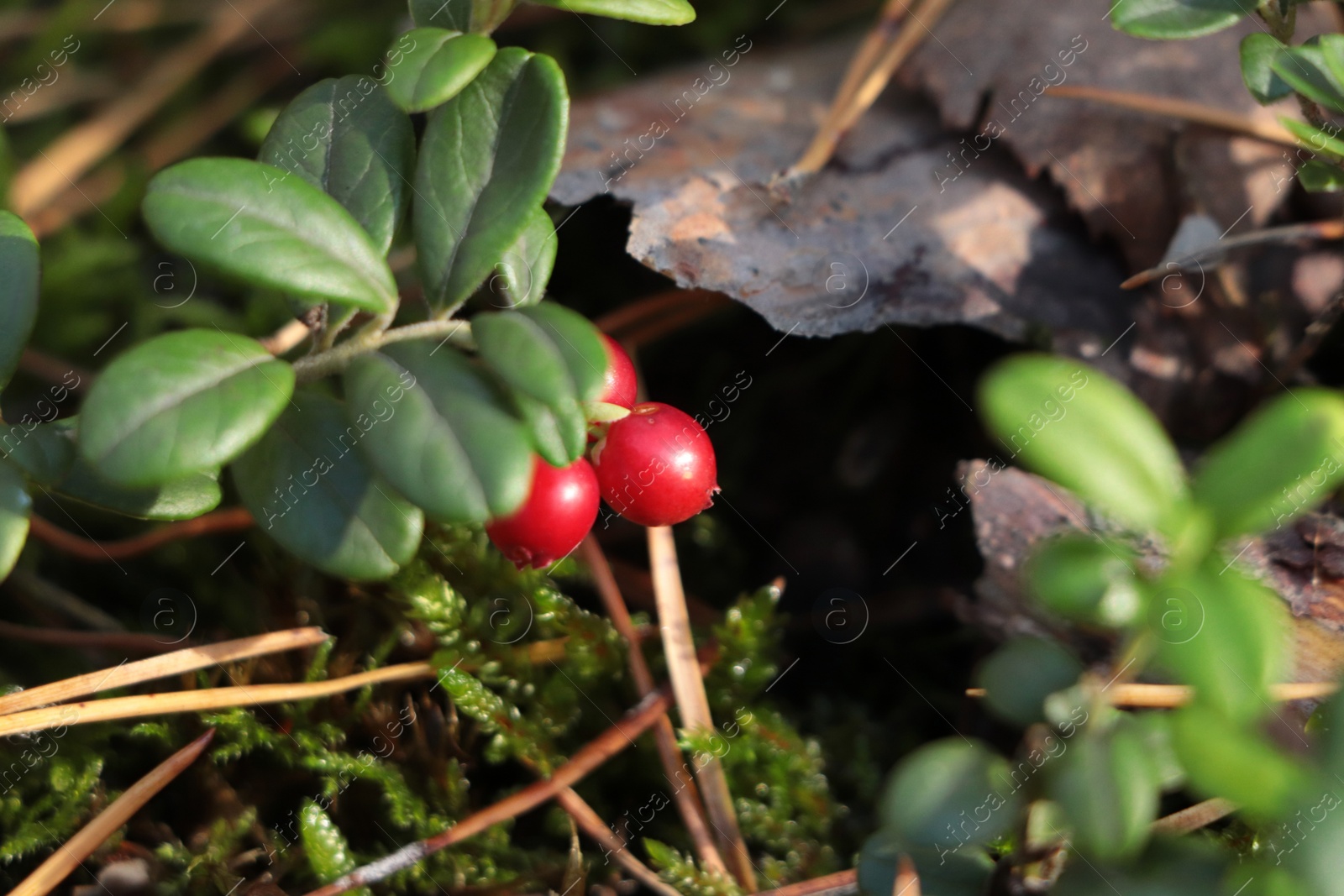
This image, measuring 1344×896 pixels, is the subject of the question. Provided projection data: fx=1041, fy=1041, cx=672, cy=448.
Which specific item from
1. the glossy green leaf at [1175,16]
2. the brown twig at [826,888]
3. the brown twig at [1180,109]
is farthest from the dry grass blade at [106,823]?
the brown twig at [1180,109]

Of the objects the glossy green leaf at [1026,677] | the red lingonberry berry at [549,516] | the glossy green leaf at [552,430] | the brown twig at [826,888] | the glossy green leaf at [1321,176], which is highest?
the glossy green leaf at [552,430]

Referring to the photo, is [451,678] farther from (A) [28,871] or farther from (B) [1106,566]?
(B) [1106,566]

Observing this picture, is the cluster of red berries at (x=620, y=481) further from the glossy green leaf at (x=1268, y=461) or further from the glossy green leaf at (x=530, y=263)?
the glossy green leaf at (x=1268, y=461)

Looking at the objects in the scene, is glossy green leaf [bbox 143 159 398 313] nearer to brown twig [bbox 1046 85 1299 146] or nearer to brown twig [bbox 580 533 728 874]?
brown twig [bbox 580 533 728 874]

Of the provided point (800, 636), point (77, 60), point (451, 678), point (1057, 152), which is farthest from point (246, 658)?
point (77, 60)

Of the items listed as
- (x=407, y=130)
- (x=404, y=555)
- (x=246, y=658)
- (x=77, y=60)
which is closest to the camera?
(x=404, y=555)

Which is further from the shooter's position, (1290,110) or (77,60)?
(77,60)

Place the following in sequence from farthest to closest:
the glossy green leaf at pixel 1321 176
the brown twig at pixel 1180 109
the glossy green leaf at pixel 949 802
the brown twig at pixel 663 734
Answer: the brown twig at pixel 1180 109 < the brown twig at pixel 663 734 < the glossy green leaf at pixel 1321 176 < the glossy green leaf at pixel 949 802
